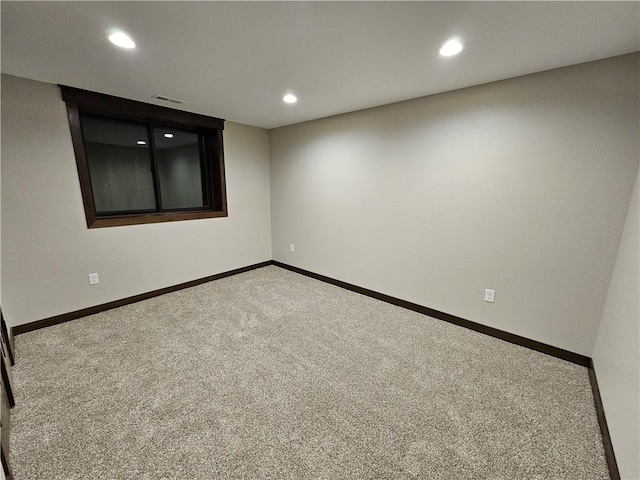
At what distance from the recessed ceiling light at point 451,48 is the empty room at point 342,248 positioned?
0.08 feet

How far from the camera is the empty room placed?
4.56 feet

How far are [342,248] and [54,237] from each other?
2981 millimetres

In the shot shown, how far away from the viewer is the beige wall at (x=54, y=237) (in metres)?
2.31

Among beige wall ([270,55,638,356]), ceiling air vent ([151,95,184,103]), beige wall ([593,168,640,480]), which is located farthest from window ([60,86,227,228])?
beige wall ([593,168,640,480])

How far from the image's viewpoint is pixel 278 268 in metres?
4.48

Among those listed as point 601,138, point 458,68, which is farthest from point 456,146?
point 601,138

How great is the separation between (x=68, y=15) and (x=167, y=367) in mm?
2210

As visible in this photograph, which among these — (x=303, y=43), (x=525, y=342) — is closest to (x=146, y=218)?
(x=303, y=43)

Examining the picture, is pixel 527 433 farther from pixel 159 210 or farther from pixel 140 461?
pixel 159 210

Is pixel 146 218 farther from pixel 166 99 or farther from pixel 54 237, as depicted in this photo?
pixel 166 99

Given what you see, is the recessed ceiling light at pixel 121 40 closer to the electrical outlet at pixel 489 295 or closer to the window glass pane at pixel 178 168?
the window glass pane at pixel 178 168

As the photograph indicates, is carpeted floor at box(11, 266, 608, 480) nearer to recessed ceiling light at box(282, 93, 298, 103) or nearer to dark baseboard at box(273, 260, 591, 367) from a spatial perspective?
dark baseboard at box(273, 260, 591, 367)

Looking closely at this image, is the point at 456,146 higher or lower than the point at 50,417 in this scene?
higher

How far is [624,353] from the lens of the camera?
4.69ft
